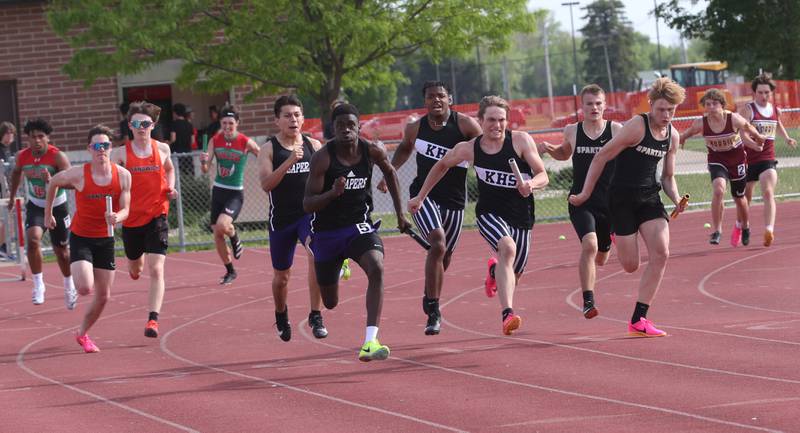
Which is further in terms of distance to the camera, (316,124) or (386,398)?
(316,124)

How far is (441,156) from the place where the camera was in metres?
11.4

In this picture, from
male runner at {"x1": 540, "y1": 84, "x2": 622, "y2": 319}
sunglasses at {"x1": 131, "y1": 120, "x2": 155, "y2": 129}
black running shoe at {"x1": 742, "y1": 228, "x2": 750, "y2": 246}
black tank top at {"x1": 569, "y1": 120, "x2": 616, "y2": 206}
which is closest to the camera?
male runner at {"x1": 540, "y1": 84, "x2": 622, "y2": 319}

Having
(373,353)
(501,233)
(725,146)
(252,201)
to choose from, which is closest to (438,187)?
(501,233)

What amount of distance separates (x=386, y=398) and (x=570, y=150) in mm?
4094

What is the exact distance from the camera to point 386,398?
860 cm

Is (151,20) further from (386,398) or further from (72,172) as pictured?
(386,398)

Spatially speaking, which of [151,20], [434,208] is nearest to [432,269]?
[434,208]

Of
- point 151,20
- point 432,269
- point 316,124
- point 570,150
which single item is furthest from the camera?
point 316,124

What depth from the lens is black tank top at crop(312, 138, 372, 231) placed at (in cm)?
975

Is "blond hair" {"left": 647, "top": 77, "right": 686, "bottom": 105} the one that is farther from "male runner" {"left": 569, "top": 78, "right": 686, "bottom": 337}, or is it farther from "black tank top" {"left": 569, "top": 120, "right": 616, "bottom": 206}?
"black tank top" {"left": 569, "top": 120, "right": 616, "bottom": 206}

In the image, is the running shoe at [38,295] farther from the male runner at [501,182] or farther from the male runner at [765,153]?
the male runner at [765,153]

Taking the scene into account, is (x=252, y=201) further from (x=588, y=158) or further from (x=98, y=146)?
(x=588, y=158)

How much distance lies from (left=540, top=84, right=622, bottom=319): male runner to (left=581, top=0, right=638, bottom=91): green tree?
114742mm

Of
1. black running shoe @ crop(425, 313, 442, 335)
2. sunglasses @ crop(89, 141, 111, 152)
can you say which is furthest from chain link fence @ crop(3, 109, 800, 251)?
black running shoe @ crop(425, 313, 442, 335)
